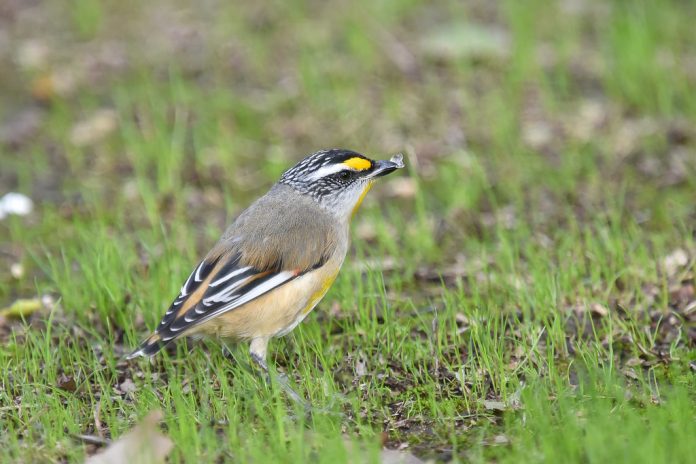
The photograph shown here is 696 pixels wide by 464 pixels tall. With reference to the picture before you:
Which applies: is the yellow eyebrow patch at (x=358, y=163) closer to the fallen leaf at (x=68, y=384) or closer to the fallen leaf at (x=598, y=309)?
the fallen leaf at (x=598, y=309)

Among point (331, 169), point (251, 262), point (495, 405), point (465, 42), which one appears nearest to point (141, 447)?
point (251, 262)

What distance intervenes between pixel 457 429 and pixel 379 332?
1.04 metres

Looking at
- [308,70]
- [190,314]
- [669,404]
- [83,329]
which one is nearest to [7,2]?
[308,70]

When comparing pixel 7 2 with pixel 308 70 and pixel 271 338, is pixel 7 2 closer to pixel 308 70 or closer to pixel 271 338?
pixel 308 70

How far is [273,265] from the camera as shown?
6082mm

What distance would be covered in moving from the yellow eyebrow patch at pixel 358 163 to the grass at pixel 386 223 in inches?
28.7

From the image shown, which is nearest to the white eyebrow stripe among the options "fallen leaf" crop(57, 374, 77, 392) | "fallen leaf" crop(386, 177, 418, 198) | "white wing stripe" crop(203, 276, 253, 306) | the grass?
the grass

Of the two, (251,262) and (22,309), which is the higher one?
(251,262)

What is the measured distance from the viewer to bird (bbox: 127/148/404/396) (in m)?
5.84

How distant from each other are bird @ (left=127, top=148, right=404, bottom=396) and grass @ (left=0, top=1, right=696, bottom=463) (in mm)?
302

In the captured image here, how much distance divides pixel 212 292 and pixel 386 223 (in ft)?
9.88

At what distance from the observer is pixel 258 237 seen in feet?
20.4

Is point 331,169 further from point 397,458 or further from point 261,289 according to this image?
point 397,458

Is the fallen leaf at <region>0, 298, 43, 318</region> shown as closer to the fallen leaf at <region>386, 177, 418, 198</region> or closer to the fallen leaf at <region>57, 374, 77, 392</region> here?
the fallen leaf at <region>57, 374, 77, 392</region>
